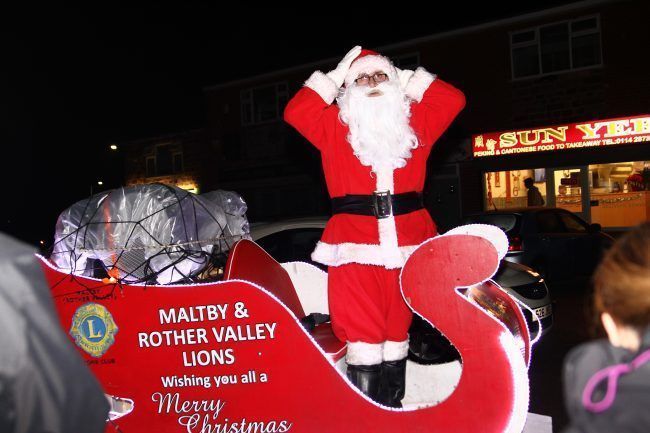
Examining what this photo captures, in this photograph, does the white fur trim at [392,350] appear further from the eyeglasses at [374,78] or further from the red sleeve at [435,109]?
the eyeglasses at [374,78]

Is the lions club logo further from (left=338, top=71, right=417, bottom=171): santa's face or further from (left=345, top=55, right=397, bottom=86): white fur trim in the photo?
(left=345, top=55, right=397, bottom=86): white fur trim

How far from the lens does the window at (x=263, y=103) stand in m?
18.2

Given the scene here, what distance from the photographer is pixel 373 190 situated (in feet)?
9.68

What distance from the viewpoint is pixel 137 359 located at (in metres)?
2.91

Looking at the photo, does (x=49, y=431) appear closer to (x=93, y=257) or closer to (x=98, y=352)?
(x=98, y=352)

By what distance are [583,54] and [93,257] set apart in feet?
43.0

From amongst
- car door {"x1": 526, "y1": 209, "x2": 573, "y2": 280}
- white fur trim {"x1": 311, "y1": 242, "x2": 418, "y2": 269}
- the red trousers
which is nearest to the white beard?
white fur trim {"x1": 311, "y1": 242, "x2": 418, "y2": 269}

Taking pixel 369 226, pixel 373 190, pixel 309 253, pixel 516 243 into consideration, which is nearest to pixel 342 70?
pixel 373 190

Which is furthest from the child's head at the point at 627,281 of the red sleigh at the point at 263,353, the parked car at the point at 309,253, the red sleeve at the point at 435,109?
the parked car at the point at 309,253

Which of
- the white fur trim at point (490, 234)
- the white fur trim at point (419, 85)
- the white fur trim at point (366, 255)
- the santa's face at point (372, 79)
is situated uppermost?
the santa's face at point (372, 79)

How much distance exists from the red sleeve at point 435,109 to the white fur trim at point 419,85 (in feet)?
0.09

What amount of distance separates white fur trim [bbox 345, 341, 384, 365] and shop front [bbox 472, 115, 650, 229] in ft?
33.6

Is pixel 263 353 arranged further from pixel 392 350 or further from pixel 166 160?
pixel 166 160

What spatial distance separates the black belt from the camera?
2.87 m
